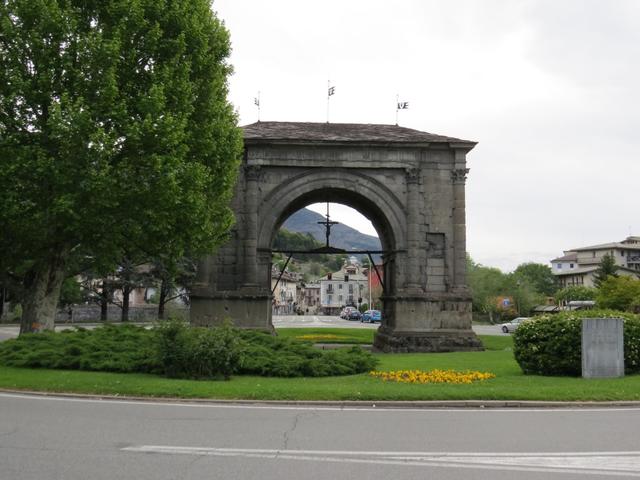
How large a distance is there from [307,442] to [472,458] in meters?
2.16

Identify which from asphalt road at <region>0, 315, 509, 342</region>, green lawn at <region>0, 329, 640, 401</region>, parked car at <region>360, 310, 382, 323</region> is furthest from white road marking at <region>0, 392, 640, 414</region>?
parked car at <region>360, 310, 382, 323</region>

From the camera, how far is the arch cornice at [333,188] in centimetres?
2608

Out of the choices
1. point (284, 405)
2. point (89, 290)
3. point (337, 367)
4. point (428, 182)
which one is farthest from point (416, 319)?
point (89, 290)

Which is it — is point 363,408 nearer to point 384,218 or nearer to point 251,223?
point 251,223

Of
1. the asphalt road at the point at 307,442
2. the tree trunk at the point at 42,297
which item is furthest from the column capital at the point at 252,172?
the asphalt road at the point at 307,442

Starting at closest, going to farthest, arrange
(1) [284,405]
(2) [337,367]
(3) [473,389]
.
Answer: (1) [284,405], (3) [473,389], (2) [337,367]

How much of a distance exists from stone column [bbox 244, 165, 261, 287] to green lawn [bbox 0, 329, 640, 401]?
10.6 metres

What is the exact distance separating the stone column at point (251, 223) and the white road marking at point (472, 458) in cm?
1766

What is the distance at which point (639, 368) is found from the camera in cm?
1627

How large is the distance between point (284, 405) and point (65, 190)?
9.03 m

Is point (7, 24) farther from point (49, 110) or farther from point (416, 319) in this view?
point (416, 319)

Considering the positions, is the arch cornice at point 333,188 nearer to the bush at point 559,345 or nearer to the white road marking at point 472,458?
the bush at point 559,345

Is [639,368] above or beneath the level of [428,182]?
beneath

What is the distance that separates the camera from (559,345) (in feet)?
51.9
